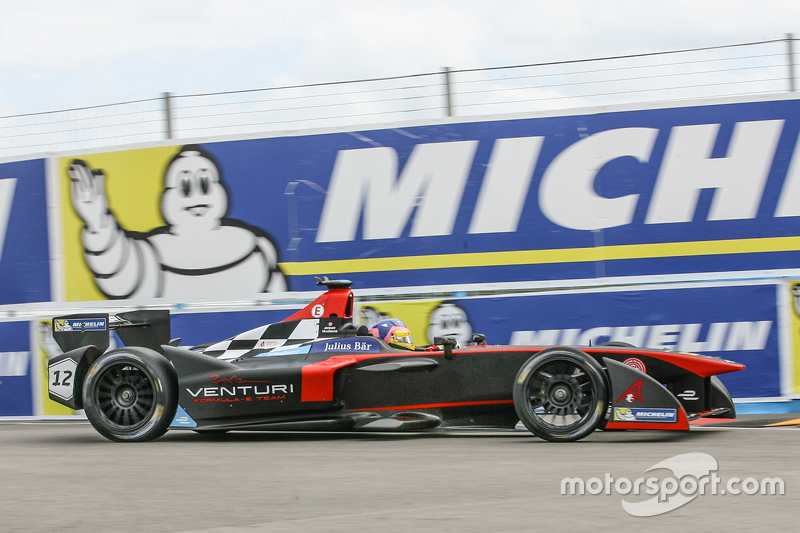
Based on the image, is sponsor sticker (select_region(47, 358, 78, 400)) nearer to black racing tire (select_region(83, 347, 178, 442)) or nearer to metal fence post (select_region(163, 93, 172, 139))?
black racing tire (select_region(83, 347, 178, 442))

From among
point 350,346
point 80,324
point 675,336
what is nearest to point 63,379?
point 80,324

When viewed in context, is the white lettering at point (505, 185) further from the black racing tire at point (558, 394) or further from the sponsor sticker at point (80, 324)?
the sponsor sticker at point (80, 324)

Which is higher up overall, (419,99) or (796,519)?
(419,99)

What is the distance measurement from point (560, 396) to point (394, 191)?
4.29m

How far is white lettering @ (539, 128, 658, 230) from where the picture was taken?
946cm

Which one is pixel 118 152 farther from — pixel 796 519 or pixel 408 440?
pixel 796 519

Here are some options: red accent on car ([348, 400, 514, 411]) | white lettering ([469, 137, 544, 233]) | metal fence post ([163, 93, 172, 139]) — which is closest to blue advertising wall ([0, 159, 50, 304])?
metal fence post ([163, 93, 172, 139])

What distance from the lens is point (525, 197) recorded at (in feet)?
31.9

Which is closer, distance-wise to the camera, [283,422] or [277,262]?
[283,422]

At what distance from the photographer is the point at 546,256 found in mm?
9570

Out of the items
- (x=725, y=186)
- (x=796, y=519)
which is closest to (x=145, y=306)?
(x=725, y=186)

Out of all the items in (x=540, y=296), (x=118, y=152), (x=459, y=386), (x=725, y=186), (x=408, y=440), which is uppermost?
(x=118, y=152)

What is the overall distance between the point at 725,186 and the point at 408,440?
480 cm

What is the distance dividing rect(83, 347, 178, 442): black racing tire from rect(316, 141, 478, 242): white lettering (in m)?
3.40
